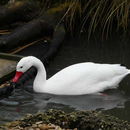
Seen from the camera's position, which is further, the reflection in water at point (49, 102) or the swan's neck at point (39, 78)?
the swan's neck at point (39, 78)

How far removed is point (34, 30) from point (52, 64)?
3.33 feet

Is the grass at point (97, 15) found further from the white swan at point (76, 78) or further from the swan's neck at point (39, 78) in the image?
the swan's neck at point (39, 78)

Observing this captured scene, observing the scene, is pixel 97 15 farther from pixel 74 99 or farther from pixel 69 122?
pixel 69 122

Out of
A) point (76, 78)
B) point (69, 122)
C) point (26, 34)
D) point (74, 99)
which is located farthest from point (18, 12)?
point (69, 122)

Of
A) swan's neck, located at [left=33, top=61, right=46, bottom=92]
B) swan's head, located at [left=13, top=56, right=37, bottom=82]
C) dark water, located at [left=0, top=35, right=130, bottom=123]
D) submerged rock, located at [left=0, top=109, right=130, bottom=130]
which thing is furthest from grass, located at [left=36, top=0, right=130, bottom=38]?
submerged rock, located at [left=0, top=109, right=130, bottom=130]

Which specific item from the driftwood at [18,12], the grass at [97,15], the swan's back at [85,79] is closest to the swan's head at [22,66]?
the swan's back at [85,79]

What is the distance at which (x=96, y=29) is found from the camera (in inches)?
460

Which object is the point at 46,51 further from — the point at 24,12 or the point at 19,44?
the point at 24,12

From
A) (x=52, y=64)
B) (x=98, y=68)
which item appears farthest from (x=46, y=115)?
(x=52, y=64)

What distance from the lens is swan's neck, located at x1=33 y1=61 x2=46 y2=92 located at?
29.2 ft

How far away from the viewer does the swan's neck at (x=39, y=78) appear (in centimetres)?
889

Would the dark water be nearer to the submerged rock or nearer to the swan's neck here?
the swan's neck

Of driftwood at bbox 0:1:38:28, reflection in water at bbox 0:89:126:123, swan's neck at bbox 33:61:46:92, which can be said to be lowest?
reflection in water at bbox 0:89:126:123

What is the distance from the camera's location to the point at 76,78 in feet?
29.0
